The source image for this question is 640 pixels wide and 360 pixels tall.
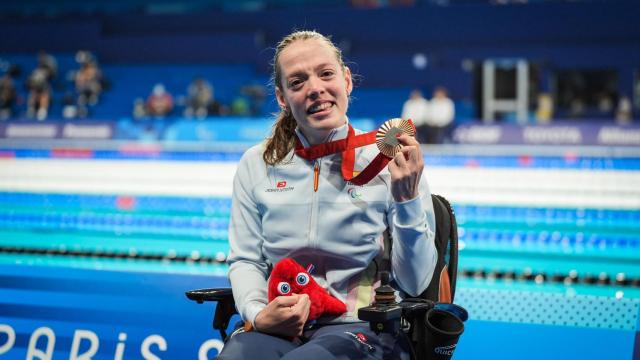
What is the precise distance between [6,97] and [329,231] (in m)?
18.9

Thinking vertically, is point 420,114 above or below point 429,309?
above

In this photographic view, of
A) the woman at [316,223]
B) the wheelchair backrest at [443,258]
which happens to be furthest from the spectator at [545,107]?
the woman at [316,223]

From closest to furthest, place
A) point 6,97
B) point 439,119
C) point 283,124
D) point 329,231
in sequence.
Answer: point 329,231, point 283,124, point 439,119, point 6,97

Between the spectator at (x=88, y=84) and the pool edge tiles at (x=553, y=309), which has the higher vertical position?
the spectator at (x=88, y=84)

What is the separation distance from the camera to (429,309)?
6.03 ft

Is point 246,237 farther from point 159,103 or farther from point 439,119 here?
point 159,103

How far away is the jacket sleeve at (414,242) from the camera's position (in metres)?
1.85

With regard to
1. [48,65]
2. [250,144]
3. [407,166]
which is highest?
[48,65]

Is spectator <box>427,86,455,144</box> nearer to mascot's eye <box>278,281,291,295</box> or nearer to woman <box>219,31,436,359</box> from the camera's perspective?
woman <box>219,31,436,359</box>

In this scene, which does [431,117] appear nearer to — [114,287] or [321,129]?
[114,287]

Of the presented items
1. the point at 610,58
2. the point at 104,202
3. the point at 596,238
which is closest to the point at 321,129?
A: the point at 596,238

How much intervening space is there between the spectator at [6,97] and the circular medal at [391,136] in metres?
19.0

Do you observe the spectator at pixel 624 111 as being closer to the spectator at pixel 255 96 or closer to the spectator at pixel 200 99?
the spectator at pixel 255 96

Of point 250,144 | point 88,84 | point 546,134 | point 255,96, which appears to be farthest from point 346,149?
point 88,84
